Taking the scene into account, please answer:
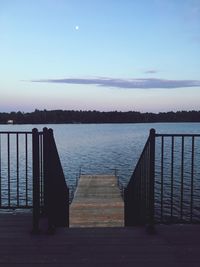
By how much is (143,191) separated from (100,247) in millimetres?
1693

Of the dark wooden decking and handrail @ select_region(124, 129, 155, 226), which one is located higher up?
handrail @ select_region(124, 129, 155, 226)

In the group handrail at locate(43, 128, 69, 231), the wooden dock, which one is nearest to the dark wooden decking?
handrail at locate(43, 128, 69, 231)

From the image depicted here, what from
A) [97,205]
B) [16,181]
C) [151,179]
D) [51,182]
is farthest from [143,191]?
[16,181]

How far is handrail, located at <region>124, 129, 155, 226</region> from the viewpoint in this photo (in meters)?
4.83

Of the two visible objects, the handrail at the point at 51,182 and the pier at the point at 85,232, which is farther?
the handrail at the point at 51,182

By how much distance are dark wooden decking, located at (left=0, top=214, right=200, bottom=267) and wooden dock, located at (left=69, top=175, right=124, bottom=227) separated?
1132 cm

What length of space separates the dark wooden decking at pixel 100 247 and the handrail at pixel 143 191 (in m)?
0.39

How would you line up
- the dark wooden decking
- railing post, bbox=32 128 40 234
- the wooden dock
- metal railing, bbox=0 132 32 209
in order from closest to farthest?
1. the dark wooden decking
2. railing post, bbox=32 128 40 234
3. metal railing, bbox=0 132 32 209
4. the wooden dock

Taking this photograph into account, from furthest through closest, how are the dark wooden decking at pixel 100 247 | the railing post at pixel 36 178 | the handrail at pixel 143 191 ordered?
1. the handrail at pixel 143 191
2. the railing post at pixel 36 178
3. the dark wooden decking at pixel 100 247

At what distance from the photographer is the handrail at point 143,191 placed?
483 centimetres

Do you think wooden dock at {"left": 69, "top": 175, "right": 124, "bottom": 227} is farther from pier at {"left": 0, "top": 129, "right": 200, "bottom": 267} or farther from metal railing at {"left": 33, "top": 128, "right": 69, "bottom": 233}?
metal railing at {"left": 33, "top": 128, "right": 69, "bottom": 233}

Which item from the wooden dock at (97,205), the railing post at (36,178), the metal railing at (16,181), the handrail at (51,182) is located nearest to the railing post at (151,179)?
the handrail at (51,182)

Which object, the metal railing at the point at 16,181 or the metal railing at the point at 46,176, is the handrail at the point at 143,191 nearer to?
the metal railing at the point at 46,176

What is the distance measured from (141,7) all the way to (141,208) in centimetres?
1334
